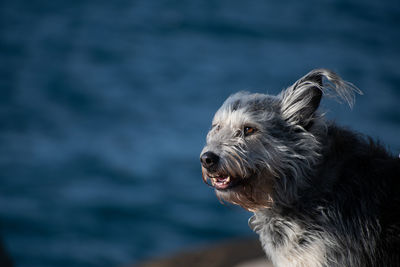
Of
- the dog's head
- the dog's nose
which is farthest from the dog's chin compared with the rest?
the dog's nose

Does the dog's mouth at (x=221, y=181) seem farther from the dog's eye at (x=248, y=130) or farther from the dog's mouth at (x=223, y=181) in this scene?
the dog's eye at (x=248, y=130)

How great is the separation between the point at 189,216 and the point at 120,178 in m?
2.60

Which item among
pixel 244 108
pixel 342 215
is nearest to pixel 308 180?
pixel 342 215

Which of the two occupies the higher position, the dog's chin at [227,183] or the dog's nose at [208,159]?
the dog's nose at [208,159]

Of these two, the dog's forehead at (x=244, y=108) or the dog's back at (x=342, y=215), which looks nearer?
the dog's back at (x=342, y=215)

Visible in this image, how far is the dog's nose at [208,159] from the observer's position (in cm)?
289

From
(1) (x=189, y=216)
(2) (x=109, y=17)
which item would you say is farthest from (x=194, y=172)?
(2) (x=109, y=17)

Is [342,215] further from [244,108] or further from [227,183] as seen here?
[244,108]

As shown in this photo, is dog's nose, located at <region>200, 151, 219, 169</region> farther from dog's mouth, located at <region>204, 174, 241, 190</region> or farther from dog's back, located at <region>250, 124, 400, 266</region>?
dog's back, located at <region>250, 124, 400, 266</region>

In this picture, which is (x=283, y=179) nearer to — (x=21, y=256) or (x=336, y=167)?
(x=336, y=167)

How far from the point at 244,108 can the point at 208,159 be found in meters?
0.38

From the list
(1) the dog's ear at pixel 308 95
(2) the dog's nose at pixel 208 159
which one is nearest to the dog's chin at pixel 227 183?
(2) the dog's nose at pixel 208 159

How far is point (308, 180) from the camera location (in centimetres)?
294

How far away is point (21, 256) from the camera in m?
13.9
